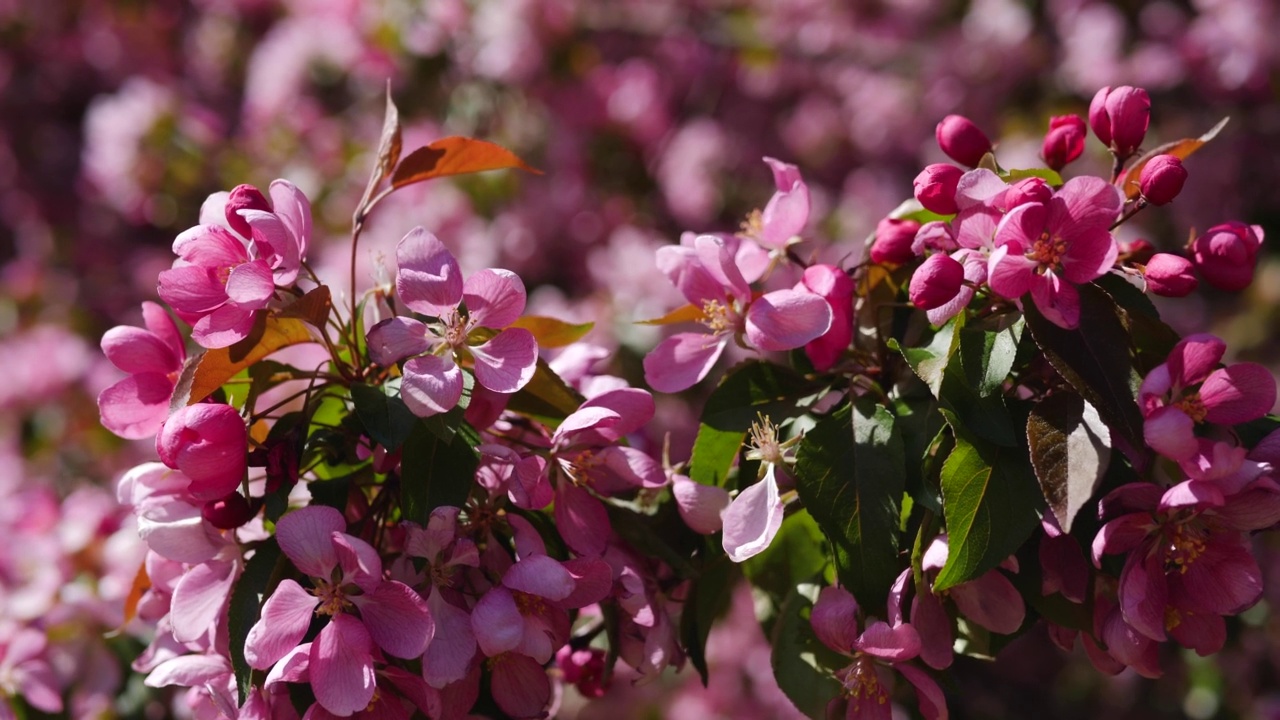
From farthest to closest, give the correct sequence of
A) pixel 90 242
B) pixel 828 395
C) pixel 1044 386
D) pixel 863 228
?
pixel 90 242 → pixel 863 228 → pixel 828 395 → pixel 1044 386

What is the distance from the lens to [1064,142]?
993mm

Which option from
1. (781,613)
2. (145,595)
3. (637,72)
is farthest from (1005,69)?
(145,595)

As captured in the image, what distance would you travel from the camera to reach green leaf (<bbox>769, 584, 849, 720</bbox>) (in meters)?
0.95

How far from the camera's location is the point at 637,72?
3273mm

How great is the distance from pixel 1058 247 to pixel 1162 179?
116 mm

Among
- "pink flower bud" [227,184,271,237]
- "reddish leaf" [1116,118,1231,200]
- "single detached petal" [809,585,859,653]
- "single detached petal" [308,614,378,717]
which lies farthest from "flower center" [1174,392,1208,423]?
"pink flower bud" [227,184,271,237]

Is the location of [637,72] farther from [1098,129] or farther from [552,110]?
[1098,129]

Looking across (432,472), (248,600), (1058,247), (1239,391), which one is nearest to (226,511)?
(248,600)

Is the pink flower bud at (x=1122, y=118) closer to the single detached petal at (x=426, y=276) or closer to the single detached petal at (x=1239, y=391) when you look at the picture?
the single detached petal at (x=1239, y=391)

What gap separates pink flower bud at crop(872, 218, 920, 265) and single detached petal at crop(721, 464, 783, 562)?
24 centimetres

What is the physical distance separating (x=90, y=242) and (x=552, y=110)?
217 cm

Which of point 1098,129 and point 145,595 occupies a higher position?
point 1098,129

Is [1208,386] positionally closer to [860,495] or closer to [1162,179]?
[1162,179]

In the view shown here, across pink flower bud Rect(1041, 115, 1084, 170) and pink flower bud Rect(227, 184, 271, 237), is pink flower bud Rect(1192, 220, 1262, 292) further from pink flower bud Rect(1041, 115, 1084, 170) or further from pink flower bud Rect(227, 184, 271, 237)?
pink flower bud Rect(227, 184, 271, 237)
